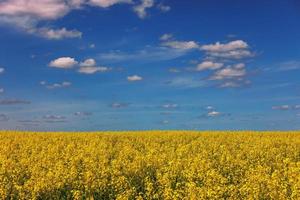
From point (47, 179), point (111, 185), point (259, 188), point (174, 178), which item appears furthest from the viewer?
point (174, 178)

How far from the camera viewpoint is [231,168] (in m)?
18.0

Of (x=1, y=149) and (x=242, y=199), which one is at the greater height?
(x=1, y=149)

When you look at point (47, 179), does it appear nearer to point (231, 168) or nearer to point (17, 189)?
point (17, 189)

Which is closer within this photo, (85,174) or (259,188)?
(259,188)

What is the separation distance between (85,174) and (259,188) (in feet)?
16.7

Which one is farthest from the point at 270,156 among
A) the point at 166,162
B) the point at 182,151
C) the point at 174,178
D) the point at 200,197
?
A: the point at 200,197

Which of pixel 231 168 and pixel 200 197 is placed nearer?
pixel 200 197

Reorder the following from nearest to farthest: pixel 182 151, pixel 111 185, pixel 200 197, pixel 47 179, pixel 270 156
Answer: pixel 200 197, pixel 47 179, pixel 111 185, pixel 182 151, pixel 270 156

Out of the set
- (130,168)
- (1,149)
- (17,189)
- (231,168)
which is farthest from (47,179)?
(1,149)

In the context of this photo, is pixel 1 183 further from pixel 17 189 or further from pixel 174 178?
pixel 174 178

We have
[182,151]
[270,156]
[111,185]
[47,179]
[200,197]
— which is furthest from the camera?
[270,156]

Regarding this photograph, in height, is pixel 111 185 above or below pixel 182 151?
below

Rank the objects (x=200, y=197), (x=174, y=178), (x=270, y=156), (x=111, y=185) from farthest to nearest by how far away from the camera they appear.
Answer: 1. (x=270, y=156)
2. (x=174, y=178)
3. (x=111, y=185)
4. (x=200, y=197)

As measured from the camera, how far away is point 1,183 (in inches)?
514
